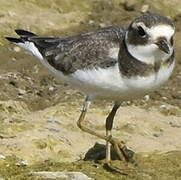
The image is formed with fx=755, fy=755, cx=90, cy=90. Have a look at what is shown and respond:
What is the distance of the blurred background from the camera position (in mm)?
8664

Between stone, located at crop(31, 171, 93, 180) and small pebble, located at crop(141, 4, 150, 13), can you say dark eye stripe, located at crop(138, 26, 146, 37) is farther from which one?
small pebble, located at crop(141, 4, 150, 13)

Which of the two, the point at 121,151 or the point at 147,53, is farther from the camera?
the point at 121,151

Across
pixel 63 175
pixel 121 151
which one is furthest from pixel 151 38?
pixel 121 151

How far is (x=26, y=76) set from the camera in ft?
38.5

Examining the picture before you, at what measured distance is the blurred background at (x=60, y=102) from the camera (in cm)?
866

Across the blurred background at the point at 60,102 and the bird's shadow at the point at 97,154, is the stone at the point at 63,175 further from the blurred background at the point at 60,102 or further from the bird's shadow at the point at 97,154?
the bird's shadow at the point at 97,154

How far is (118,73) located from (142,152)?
198 centimetres

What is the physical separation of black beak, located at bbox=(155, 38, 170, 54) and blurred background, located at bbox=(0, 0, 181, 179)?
1.44 m

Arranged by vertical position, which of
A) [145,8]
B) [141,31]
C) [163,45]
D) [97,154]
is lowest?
[97,154]

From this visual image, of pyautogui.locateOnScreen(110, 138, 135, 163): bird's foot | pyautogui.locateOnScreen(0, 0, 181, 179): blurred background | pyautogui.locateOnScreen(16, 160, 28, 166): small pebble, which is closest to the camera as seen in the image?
pyautogui.locateOnScreen(16, 160, 28, 166): small pebble

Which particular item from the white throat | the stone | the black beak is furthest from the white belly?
the stone

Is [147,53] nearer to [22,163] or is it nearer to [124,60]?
[124,60]

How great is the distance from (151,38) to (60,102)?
4.11m

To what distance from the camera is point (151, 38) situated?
668 centimetres
